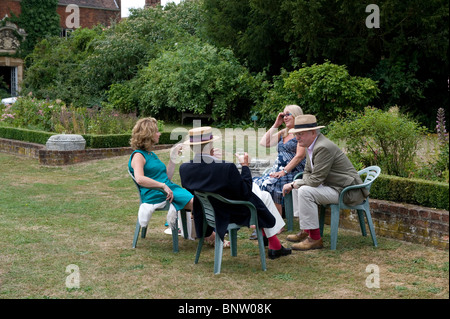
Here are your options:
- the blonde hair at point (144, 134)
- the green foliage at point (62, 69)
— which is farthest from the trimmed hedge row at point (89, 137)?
the blonde hair at point (144, 134)

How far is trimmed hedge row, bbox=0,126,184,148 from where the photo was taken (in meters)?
14.5

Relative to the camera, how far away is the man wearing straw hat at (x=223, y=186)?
515cm

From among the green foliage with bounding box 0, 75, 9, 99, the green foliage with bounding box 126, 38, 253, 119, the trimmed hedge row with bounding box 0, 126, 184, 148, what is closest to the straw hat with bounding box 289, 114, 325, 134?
the trimmed hedge row with bounding box 0, 126, 184, 148

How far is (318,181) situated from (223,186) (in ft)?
4.09

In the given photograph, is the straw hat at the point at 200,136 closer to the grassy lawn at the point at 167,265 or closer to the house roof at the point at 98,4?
the grassy lawn at the point at 167,265

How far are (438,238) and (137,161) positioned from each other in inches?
129

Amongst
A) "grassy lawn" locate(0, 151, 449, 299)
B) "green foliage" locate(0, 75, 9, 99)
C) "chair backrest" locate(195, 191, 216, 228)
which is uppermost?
"green foliage" locate(0, 75, 9, 99)

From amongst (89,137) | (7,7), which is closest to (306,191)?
(89,137)

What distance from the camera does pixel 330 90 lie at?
15.5 metres

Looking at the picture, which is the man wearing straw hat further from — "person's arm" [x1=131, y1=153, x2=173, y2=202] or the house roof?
the house roof

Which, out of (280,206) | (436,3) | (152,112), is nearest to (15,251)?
(280,206)

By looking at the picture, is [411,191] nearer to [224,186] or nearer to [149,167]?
[224,186]

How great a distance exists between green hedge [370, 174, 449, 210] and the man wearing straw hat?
5.53ft
